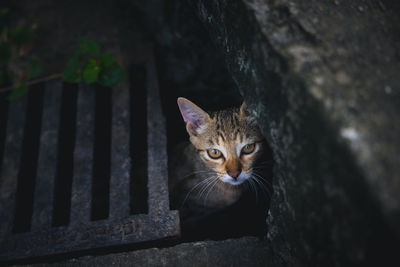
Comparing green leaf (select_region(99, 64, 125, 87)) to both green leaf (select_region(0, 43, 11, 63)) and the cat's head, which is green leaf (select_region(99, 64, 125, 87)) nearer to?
the cat's head

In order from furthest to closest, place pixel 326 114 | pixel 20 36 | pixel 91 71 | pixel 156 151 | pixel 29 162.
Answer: pixel 20 36 → pixel 29 162 → pixel 91 71 → pixel 156 151 → pixel 326 114

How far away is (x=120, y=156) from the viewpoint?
6.79ft

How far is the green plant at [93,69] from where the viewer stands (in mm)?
2148

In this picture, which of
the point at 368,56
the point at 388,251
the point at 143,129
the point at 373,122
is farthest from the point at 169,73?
the point at 388,251

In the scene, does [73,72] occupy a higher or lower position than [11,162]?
higher

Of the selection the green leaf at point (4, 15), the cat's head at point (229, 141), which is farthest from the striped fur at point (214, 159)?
the green leaf at point (4, 15)

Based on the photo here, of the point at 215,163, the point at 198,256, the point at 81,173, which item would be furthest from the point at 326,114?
the point at 81,173

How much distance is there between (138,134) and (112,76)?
56 cm

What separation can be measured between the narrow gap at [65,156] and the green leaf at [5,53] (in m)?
0.51

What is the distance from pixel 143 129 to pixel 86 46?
0.84 m

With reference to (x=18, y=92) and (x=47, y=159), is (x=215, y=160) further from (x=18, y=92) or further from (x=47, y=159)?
(x=18, y=92)

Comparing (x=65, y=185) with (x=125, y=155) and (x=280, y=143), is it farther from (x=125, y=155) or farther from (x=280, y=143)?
(x=280, y=143)

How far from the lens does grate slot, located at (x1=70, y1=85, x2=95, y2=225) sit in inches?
73.8

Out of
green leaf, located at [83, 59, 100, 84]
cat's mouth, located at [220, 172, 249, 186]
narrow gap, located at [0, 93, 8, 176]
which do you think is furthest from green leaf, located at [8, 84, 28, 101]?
cat's mouth, located at [220, 172, 249, 186]
